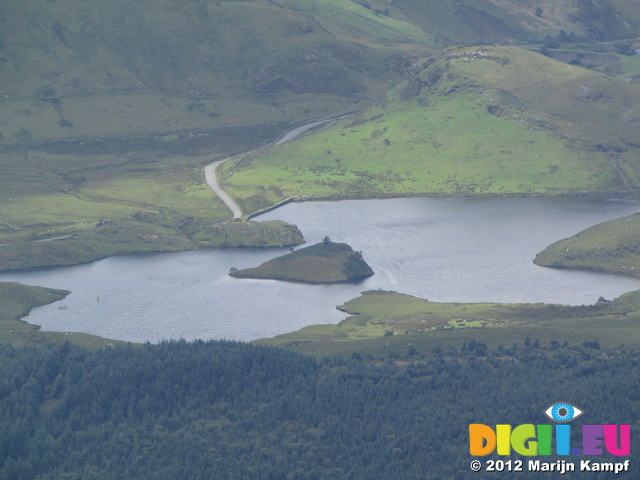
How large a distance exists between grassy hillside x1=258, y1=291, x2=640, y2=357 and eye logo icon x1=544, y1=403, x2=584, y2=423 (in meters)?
23.4

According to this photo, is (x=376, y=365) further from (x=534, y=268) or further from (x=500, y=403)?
(x=534, y=268)

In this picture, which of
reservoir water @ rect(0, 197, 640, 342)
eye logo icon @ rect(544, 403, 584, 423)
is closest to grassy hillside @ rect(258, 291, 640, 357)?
reservoir water @ rect(0, 197, 640, 342)

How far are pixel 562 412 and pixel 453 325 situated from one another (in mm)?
39203

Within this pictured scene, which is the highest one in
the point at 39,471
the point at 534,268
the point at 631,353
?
the point at 534,268

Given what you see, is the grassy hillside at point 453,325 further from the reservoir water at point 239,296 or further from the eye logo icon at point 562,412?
the eye logo icon at point 562,412

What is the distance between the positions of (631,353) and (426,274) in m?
54.4

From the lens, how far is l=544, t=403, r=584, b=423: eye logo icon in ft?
416

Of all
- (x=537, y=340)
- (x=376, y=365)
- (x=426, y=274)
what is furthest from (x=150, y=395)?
(x=426, y=274)

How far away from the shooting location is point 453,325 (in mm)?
166750

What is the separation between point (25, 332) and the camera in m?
164

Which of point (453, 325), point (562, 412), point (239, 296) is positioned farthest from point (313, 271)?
point (562, 412)

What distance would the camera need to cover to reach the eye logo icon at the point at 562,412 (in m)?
127

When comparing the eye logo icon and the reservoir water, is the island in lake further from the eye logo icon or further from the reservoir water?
the eye logo icon

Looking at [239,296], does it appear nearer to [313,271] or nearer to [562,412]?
[313,271]
